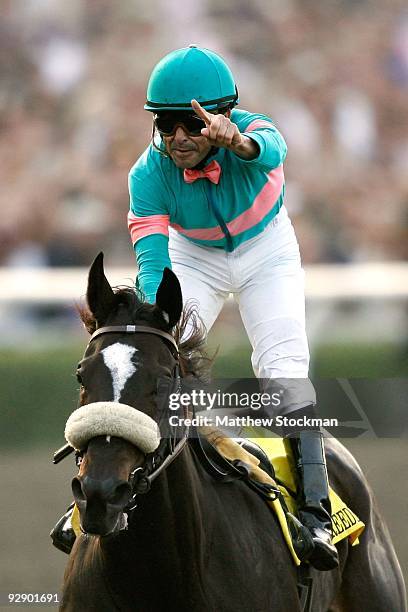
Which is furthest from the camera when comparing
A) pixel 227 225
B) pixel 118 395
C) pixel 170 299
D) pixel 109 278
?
pixel 109 278

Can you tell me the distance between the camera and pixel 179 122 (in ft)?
9.63

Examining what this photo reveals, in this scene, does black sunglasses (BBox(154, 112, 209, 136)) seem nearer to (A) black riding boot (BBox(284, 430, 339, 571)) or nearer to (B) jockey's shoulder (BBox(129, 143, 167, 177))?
(B) jockey's shoulder (BBox(129, 143, 167, 177))

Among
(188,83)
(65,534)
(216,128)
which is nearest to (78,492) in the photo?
(65,534)

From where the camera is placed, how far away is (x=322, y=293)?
8508 mm

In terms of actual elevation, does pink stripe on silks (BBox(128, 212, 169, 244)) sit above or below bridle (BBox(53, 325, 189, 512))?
above

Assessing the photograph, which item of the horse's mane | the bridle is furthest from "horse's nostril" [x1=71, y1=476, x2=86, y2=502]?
the horse's mane

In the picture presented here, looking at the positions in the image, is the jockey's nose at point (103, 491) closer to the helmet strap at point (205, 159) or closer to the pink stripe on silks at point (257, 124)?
the helmet strap at point (205, 159)

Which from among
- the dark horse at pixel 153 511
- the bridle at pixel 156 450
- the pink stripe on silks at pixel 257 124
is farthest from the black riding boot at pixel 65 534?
the pink stripe on silks at pixel 257 124

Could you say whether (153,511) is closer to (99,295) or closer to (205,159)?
(99,295)

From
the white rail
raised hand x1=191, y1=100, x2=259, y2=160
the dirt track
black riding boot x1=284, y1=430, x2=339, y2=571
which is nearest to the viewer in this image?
raised hand x1=191, y1=100, x2=259, y2=160

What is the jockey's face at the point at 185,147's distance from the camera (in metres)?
2.97

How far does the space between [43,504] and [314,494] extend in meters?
3.92

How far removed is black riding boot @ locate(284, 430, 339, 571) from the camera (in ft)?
9.64

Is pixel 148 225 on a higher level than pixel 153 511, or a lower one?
higher
